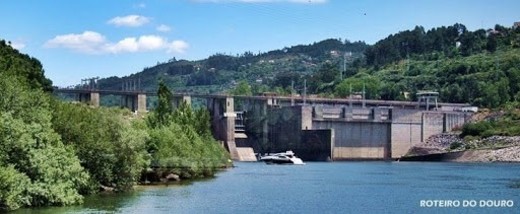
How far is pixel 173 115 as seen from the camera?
108688 millimetres

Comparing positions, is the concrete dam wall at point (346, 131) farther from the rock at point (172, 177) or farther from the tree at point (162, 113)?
the rock at point (172, 177)

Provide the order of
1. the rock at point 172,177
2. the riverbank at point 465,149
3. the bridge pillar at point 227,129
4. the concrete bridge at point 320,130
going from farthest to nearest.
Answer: the concrete bridge at point 320,130 < the bridge pillar at point 227,129 < the riverbank at point 465,149 < the rock at point 172,177

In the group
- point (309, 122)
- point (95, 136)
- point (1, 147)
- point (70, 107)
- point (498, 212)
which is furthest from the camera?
point (309, 122)

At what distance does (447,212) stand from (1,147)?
80.8 ft

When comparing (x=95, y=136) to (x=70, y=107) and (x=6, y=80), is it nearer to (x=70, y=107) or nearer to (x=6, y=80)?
(x=70, y=107)

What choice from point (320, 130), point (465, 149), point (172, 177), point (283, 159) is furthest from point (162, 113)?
point (465, 149)

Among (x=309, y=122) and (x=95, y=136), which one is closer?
(x=95, y=136)

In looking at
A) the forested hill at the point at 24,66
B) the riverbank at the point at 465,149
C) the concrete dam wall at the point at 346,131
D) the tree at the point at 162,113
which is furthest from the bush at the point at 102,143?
the concrete dam wall at the point at 346,131

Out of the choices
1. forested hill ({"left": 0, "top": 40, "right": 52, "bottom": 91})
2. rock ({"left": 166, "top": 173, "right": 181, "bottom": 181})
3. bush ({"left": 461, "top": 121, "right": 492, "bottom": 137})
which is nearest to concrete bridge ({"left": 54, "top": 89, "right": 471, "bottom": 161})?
bush ({"left": 461, "top": 121, "right": 492, "bottom": 137})

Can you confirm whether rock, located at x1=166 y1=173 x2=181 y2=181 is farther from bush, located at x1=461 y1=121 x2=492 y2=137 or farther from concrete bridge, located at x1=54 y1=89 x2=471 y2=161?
bush, located at x1=461 y1=121 x2=492 y2=137

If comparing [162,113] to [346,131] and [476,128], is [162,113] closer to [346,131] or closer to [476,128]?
[346,131]

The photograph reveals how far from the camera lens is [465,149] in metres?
180

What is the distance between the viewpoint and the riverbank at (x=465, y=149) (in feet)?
551

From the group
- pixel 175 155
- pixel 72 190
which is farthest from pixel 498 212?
pixel 175 155
